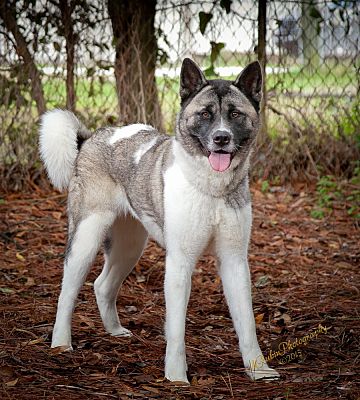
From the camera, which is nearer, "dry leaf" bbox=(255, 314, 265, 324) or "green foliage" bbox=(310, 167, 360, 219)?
"dry leaf" bbox=(255, 314, 265, 324)

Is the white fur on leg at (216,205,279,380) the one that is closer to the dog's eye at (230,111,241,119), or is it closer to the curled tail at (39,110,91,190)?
the dog's eye at (230,111,241,119)

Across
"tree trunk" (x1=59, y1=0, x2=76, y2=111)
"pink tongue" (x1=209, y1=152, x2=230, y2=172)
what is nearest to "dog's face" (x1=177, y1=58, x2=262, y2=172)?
"pink tongue" (x1=209, y1=152, x2=230, y2=172)

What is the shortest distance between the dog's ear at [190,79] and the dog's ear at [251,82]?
18 cm

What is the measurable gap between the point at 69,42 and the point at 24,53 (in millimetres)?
415

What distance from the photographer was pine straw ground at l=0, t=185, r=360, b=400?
148 inches

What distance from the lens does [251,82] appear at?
13.6 ft

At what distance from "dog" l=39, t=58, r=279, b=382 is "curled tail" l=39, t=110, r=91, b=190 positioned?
0.16 metres

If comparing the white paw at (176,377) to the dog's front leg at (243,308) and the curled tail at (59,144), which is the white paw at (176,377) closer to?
the dog's front leg at (243,308)

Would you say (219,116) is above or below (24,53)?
below

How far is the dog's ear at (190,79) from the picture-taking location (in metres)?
4.12

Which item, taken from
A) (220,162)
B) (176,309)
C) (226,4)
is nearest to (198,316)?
(176,309)

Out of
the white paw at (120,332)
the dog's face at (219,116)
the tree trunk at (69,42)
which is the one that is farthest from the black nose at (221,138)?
the tree trunk at (69,42)

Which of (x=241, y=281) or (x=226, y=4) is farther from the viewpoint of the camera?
(x=226, y=4)

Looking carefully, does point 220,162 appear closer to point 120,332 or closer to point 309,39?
point 120,332
